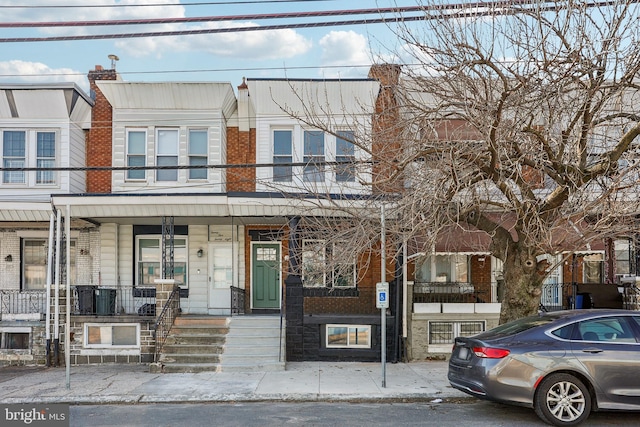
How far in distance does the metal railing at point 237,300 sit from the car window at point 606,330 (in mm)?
8713

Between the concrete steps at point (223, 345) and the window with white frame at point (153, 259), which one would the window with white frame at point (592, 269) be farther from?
the window with white frame at point (153, 259)

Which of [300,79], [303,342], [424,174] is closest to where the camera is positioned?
[424,174]

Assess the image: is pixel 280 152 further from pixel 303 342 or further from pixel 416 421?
pixel 416 421

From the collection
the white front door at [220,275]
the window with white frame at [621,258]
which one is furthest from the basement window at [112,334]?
the window with white frame at [621,258]

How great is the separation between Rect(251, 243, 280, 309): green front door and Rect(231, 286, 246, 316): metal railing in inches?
23.8

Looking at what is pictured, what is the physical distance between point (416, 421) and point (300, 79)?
9.19 m

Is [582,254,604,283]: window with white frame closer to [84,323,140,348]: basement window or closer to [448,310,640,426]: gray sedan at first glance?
[448,310,640,426]: gray sedan

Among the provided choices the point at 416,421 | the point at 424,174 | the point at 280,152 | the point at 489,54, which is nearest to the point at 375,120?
the point at 424,174

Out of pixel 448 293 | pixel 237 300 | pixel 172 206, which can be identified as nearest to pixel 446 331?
pixel 448 293

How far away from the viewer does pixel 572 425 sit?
706cm

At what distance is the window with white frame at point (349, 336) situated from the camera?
503 inches

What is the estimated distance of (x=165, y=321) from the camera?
12367mm
